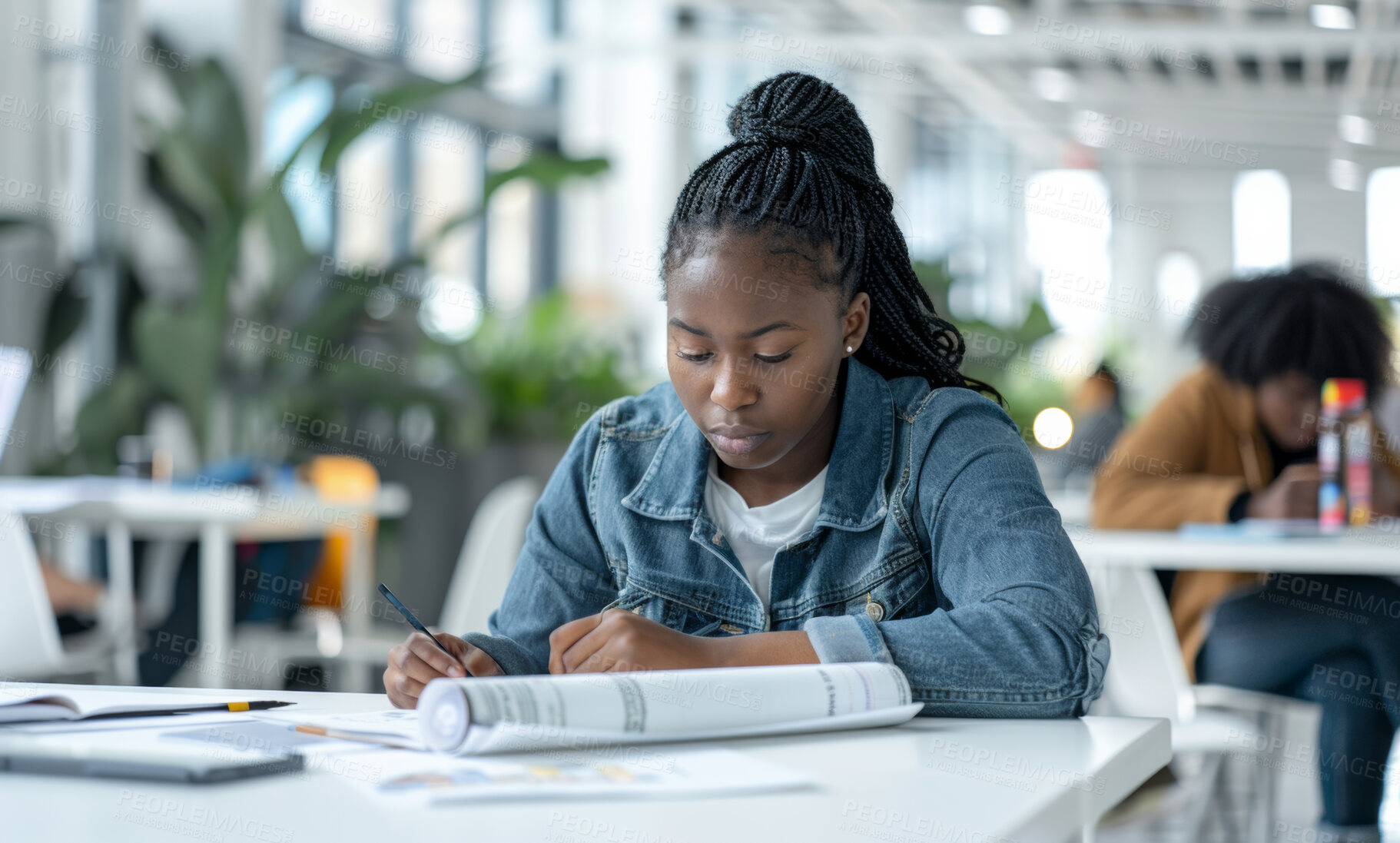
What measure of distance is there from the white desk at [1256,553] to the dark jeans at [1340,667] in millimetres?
84

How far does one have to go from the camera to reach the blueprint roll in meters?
0.80

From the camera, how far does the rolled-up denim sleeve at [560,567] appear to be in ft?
4.23

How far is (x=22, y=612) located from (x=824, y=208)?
2.03 metres

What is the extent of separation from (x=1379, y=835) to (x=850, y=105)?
188cm

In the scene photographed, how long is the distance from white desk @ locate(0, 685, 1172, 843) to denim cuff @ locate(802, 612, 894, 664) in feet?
0.43

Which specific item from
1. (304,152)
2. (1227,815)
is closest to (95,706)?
(1227,815)

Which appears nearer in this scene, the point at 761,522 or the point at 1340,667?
the point at 761,522

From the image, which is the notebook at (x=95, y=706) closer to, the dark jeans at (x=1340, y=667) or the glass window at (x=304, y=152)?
the dark jeans at (x=1340, y=667)

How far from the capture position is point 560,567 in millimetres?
1312

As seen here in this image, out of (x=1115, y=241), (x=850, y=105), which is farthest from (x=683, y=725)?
(x=1115, y=241)

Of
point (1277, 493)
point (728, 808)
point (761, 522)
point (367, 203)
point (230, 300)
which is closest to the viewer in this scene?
point (728, 808)

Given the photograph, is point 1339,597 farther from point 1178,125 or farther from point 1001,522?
point 1178,125

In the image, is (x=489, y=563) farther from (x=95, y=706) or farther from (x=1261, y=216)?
(x=1261, y=216)

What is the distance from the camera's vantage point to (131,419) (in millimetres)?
4324
